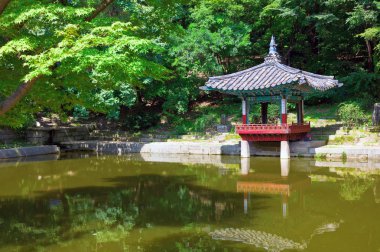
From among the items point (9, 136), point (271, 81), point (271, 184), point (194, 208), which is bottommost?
point (194, 208)

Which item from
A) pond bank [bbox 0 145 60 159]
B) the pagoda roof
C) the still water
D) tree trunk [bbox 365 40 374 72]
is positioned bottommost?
the still water

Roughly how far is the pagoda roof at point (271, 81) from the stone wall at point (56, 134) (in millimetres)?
12190

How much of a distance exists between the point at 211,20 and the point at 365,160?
1442cm

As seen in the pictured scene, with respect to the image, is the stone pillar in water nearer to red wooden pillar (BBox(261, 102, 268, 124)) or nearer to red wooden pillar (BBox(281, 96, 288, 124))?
red wooden pillar (BBox(281, 96, 288, 124))

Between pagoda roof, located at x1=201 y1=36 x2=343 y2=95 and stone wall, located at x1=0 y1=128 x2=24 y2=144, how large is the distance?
1352 cm

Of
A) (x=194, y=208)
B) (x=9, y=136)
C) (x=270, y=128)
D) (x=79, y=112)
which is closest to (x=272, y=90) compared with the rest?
(x=270, y=128)

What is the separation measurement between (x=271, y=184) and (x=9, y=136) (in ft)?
63.4

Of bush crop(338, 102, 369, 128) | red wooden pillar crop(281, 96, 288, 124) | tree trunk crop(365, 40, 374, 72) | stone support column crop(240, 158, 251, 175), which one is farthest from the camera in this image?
tree trunk crop(365, 40, 374, 72)

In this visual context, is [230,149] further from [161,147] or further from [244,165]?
[244,165]

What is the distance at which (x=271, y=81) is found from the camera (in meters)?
18.3

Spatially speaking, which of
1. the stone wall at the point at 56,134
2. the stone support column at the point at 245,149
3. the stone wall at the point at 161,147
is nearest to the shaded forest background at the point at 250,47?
the stone wall at the point at 56,134

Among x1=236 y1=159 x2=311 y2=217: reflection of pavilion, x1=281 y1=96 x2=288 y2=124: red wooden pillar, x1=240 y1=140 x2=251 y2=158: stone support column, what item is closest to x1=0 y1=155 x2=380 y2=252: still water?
x1=236 y1=159 x2=311 y2=217: reflection of pavilion

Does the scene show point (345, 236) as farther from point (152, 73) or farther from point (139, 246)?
point (152, 73)

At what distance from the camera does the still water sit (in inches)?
269
